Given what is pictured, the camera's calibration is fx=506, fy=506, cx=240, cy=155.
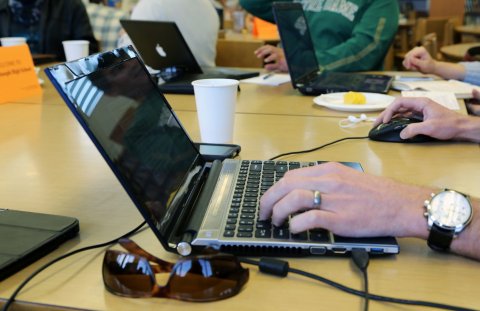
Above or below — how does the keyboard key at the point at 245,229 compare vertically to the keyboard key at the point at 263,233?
above

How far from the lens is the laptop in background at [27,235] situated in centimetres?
60

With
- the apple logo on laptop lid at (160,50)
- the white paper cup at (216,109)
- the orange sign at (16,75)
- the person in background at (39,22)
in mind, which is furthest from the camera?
the person in background at (39,22)

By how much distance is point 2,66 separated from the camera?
61.8 inches

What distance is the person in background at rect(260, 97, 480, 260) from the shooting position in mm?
610

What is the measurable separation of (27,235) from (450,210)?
1.77ft

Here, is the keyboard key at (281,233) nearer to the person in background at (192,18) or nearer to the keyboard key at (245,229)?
the keyboard key at (245,229)

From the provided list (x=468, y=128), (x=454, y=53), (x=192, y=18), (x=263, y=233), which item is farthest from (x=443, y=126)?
(x=454, y=53)

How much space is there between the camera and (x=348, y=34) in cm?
236

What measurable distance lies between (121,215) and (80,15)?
2.81m

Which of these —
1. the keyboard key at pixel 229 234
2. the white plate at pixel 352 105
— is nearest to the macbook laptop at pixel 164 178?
the keyboard key at pixel 229 234

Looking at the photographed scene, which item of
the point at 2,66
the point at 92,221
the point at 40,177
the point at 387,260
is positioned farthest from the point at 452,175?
the point at 2,66

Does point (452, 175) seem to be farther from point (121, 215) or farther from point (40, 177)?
point (40, 177)

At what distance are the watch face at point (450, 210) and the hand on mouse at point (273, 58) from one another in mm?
1485

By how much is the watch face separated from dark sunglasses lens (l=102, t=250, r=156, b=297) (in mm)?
352
